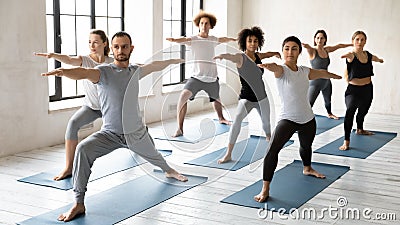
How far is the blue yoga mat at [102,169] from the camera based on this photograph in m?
4.42

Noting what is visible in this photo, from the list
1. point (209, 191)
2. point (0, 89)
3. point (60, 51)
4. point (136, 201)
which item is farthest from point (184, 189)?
point (60, 51)

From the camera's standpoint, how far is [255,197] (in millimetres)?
4086

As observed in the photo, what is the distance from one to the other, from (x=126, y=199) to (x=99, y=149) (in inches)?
18.8

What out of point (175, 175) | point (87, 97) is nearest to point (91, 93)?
point (87, 97)

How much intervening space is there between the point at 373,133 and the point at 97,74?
12.8 ft

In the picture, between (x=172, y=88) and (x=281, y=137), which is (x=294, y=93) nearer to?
(x=281, y=137)

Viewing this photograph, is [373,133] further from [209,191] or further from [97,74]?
[97,74]

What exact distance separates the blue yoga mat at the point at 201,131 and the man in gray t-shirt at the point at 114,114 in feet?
6.96

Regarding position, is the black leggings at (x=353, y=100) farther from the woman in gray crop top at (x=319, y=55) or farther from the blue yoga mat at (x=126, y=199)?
the blue yoga mat at (x=126, y=199)

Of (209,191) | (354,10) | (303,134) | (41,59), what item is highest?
(354,10)

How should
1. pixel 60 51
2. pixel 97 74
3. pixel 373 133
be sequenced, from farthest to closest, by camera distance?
1. pixel 373 133
2. pixel 60 51
3. pixel 97 74

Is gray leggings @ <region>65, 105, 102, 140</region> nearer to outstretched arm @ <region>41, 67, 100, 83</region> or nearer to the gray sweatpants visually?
the gray sweatpants

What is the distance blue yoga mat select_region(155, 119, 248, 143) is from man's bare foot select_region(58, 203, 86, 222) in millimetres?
2481

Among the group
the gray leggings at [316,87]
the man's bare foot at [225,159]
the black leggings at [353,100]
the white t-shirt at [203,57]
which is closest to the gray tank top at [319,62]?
the gray leggings at [316,87]
